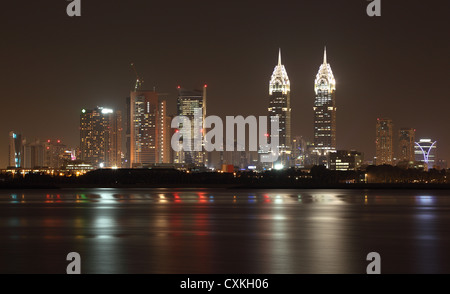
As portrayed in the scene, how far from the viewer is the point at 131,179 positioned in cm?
13875

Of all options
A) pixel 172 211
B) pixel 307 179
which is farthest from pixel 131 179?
pixel 172 211

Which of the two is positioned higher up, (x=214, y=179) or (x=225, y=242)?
(x=214, y=179)

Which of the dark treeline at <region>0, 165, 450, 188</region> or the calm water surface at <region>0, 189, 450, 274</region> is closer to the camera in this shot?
the calm water surface at <region>0, 189, 450, 274</region>

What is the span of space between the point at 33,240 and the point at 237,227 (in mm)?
10058

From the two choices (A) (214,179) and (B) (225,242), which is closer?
(B) (225,242)

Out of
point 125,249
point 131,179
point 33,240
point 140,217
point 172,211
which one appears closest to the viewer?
point 125,249

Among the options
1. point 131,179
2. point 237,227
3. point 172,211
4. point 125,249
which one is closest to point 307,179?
point 131,179

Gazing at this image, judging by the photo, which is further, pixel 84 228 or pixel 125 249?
pixel 84 228

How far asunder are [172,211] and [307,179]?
317 feet

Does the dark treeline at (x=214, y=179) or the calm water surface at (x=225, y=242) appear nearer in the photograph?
the calm water surface at (x=225, y=242)
